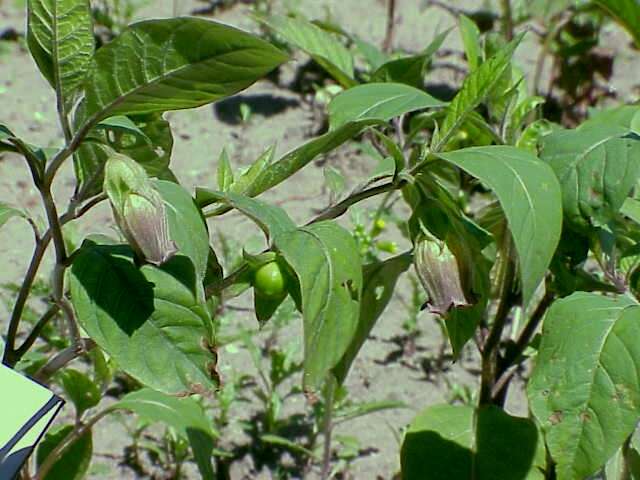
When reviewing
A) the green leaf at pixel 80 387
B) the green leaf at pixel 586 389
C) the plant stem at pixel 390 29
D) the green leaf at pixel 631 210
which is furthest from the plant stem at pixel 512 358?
the plant stem at pixel 390 29

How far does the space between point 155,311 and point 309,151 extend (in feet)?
0.68

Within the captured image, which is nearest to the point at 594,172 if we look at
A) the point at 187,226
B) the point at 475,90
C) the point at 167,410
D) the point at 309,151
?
the point at 475,90

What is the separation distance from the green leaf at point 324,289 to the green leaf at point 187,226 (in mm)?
70

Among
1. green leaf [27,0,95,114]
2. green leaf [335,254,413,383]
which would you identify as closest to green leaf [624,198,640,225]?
green leaf [335,254,413,383]

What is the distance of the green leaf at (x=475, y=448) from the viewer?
1.39 metres

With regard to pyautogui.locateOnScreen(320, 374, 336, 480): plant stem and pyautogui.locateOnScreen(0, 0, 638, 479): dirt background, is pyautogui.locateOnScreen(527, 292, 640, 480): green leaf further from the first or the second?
pyautogui.locateOnScreen(0, 0, 638, 479): dirt background

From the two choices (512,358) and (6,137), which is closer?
(6,137)

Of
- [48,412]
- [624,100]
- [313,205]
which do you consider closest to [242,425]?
[313,205]

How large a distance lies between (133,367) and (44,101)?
6.96 ft

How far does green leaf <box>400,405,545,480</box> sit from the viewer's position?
1392mm

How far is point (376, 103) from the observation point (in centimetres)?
118

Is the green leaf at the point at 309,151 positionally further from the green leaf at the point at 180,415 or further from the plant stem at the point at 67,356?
the green leaf at the point at 180,415

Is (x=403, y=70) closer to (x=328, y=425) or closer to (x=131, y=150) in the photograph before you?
(x=131, y=150)

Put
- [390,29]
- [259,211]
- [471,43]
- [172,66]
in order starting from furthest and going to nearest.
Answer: [390,29] → [471,43] → [259,211] → [172,66]
